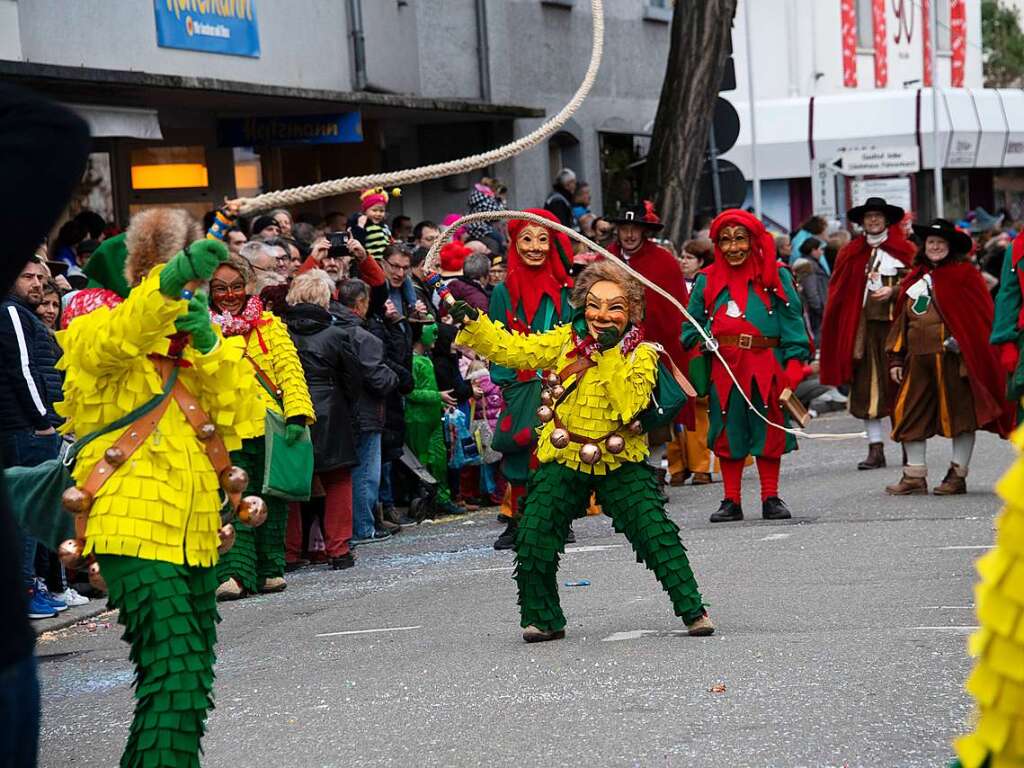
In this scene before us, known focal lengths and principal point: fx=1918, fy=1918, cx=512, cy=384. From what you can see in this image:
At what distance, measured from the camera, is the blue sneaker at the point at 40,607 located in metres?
9.89

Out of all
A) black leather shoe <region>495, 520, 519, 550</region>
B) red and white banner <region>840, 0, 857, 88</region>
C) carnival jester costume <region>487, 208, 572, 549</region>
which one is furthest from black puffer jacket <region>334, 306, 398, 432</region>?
red and white banner <region>840, 0, 857, 88</region>

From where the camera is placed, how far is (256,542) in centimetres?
1062

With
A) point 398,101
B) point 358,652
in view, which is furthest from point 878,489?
point 398,101

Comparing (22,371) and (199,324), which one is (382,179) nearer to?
(199,324)

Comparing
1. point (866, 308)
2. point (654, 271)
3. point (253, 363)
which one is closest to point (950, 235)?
point (866, 308)

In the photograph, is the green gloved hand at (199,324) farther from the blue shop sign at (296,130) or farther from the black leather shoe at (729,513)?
the blue shop sign at (296,130)

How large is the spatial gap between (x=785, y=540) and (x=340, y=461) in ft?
8.74

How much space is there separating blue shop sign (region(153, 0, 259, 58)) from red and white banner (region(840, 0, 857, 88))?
898 inches

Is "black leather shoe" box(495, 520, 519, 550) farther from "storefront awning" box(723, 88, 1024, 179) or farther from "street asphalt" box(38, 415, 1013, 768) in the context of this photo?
"storefront awning" box(723, 88, 1024, 179)

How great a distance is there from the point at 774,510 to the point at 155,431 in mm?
6833

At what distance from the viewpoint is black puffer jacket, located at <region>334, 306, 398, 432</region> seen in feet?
39.2

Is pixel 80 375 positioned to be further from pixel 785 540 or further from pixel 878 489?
pixel 878 489

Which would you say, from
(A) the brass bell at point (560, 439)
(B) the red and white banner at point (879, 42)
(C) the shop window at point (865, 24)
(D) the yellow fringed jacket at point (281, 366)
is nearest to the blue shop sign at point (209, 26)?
(D) the yellow fringed jacket at point (281, 366)

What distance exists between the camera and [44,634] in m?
9.59
